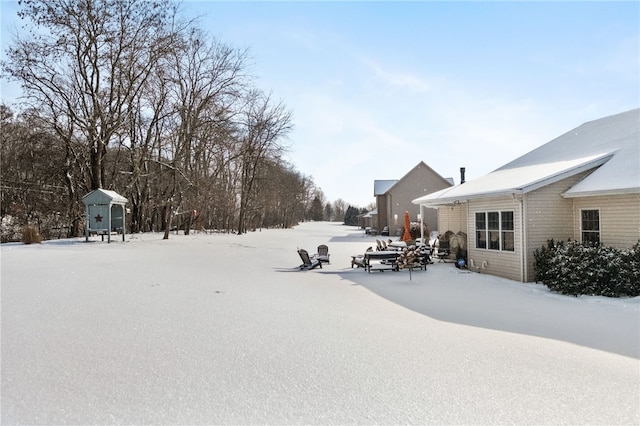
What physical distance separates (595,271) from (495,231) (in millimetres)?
3564

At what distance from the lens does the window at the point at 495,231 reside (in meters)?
11.8

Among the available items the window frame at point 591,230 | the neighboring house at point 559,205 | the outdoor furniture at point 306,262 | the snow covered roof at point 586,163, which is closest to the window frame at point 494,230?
the neighboring house at point 559,205

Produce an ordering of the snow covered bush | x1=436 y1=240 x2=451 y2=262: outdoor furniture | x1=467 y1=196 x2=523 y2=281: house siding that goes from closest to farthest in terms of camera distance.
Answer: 1. the snow covered bush
2. x1=467 y1=196 x2=523 y2=281: house siding
3. x1=436 y1=240 x2=451 y2=262: outdoor furniture

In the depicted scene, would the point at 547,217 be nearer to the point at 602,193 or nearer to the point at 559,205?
the point at 559,205

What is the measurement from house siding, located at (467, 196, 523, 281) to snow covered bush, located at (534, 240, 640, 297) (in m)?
1.38

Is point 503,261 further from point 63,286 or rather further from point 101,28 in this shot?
point 101,28

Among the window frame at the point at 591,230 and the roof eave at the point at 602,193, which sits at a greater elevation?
the roof eave at the point at 602,193

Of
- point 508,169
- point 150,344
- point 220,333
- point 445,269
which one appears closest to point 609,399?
point 220,333

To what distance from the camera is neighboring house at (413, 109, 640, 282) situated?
10.1 m

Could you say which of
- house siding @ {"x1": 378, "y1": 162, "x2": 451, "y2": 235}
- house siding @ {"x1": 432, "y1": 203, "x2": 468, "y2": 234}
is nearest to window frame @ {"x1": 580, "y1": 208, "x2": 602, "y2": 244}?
house siding @ {"x1": 432, "y1": 203, "x2": 468, "y2": 234}

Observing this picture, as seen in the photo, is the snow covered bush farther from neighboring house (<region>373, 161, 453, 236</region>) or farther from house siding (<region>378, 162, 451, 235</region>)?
house siding (<region>378, 162, 451, 235</region>)

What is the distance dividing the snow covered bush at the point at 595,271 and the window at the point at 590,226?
→ 93 centimetres

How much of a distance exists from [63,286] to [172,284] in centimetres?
200

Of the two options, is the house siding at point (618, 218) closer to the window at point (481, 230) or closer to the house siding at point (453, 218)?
the window at point (481, 230)
